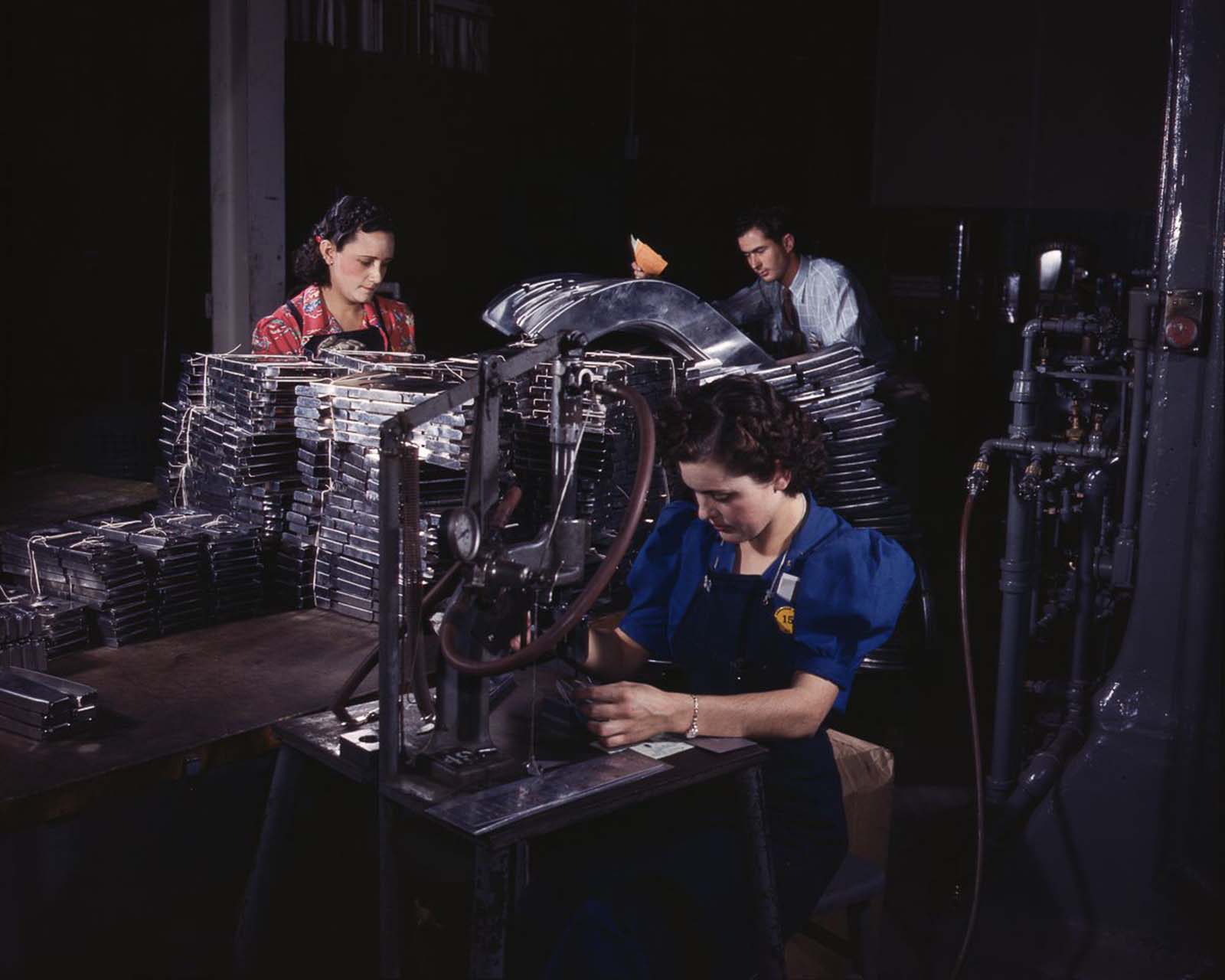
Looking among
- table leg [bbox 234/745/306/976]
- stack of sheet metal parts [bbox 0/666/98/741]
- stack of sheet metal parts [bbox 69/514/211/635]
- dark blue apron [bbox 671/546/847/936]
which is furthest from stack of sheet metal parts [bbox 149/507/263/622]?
dark blue apron [bbox 671/546/847/936]

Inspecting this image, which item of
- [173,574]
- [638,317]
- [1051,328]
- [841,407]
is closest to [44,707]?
[173,574]

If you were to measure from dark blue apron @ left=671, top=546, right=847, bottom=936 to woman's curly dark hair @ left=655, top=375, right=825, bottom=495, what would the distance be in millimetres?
226

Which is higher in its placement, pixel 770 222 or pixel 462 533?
pixel 770 222

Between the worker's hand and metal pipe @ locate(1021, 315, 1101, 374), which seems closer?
the worker's hand

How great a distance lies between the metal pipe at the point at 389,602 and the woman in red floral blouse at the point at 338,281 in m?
2.35

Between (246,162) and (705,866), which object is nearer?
(705,866)

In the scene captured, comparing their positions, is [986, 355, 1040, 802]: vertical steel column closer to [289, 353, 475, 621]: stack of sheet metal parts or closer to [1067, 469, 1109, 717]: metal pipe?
[1067, 469, 1109, 717]: metal pipe

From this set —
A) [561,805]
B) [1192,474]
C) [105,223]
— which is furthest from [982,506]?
[561,805]

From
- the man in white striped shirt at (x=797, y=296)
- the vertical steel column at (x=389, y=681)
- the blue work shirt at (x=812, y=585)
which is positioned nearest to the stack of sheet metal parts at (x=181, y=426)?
the blue work shirt at (x=812, y=585)

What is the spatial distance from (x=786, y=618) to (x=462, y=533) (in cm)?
83

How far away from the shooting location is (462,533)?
2.04 meters

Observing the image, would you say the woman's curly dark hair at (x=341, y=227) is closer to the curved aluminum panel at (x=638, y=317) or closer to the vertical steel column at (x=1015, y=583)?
the curved aluminum panel at (x=638, y=317)

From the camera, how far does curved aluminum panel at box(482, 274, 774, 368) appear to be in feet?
12.3

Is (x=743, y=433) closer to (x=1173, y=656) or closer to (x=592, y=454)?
(x=592, y=454)
